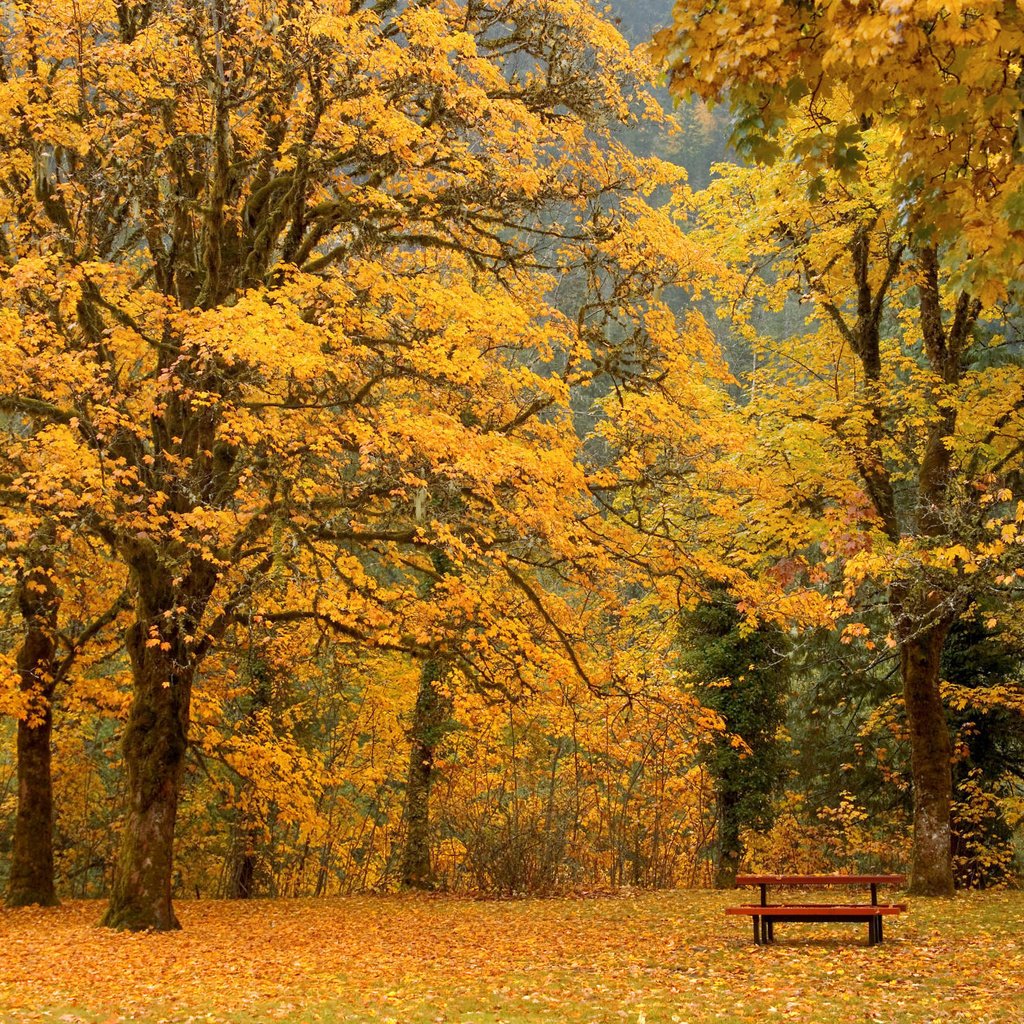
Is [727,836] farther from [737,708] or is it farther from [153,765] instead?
[153,765]

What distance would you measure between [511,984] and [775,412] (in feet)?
27.4

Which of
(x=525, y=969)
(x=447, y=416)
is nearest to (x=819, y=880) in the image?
(x=525, y=969)

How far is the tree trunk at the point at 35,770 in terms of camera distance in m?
13.3

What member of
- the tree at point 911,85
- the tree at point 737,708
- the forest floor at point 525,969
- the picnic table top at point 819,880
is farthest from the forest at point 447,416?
the tree at point 911,85

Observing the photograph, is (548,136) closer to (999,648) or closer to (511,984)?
(511,984)

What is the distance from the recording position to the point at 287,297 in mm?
9711

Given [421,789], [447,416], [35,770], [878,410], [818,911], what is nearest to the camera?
[818,911]

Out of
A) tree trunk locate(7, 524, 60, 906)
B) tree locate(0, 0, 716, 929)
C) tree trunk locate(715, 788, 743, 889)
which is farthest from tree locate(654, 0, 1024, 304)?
tree trunk locate(715, 788, 743, 889)

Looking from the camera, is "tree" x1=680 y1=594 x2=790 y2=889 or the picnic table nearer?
the picnic table

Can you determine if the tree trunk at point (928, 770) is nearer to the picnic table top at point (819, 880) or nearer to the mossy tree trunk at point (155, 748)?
the picnic table top at point (819, 880)

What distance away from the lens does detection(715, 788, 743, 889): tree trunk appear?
16.9m

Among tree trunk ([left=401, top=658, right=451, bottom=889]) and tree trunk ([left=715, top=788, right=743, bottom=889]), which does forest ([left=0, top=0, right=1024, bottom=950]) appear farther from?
tree trunk ([left=715, top=788, right=743, bottom=889])

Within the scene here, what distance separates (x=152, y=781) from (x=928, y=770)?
8.78m

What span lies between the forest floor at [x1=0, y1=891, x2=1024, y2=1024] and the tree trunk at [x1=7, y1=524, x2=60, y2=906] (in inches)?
56.8
